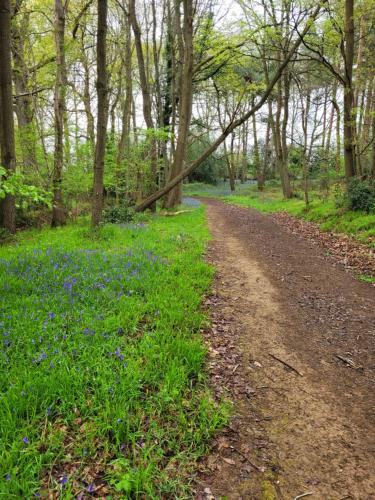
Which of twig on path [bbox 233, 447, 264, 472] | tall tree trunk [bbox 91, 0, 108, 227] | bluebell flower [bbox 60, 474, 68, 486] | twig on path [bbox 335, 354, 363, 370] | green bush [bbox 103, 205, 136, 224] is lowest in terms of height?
twig on path [bbox 233, 447, 264, 472]

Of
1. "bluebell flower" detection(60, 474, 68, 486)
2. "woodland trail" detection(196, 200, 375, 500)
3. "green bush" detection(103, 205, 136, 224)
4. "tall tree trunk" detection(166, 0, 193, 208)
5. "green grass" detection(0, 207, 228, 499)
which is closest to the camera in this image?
"bluebell flower" detection(60, 474, 68, 486)

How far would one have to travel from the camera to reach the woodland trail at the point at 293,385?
246 centimetres

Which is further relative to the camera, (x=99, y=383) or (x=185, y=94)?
(x=185, y=94)

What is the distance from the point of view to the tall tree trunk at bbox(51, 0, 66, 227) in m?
11.0

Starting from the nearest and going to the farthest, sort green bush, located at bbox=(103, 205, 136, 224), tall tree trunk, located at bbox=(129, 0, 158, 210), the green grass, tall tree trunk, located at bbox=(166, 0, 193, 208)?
the green grass, green bush, located at bbox=(103, 205, 136, 224), tall tree trunk, located at bbox=(166, 0, 193, 208), tall tree trunk, located at bbox=(129, 0, 158, 210)

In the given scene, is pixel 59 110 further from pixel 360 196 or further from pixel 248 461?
pixel 248 461

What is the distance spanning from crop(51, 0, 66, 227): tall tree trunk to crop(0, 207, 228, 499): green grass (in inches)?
281

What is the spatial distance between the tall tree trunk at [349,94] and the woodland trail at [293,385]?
764 cm

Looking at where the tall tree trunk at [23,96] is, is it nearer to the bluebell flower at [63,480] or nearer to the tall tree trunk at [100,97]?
the tall tree trunk at [100,97]

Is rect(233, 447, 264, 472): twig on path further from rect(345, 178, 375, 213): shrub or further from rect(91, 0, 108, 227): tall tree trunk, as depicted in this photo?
rect(345, 178, 375, 213): shrub

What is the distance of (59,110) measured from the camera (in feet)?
37.7

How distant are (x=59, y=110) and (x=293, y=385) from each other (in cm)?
1202

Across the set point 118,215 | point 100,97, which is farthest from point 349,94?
point 118,215

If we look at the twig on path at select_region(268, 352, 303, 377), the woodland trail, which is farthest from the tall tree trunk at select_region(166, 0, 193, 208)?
the twig on path at select_region(268, 352, 303, 377)
